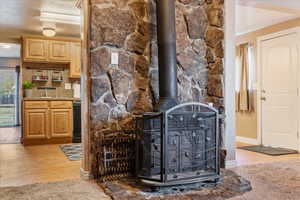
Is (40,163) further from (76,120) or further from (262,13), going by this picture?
(262,13)

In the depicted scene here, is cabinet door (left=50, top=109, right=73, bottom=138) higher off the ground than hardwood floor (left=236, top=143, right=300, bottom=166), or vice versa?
cabinet door (left=50, top=109, right=73, bottom=138)

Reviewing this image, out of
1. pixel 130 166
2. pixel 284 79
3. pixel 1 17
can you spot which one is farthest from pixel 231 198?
pixel 1 17

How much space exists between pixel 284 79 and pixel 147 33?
2990mm

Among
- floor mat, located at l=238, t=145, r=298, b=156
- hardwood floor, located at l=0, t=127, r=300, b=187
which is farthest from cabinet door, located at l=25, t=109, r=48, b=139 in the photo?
floor mat, located at l=238, t=145, r=298, b=156

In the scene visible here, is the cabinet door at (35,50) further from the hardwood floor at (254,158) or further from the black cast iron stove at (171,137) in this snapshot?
the hardwood floor at (254,158)

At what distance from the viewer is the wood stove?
2.56 metres

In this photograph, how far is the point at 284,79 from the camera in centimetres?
502

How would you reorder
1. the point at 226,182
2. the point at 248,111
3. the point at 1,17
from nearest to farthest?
the point at 226,182
the point at 1,17
the point at 248,111

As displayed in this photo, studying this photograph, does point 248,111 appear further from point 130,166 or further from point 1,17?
point 1,17

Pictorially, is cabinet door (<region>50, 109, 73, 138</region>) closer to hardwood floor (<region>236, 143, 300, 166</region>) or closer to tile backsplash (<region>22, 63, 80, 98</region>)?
tile backsplash (<region>22, 63, 80, 98</region>)

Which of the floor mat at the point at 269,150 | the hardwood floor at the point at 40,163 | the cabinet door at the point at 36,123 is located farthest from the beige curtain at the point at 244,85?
the cabinet door at the point at 36,123

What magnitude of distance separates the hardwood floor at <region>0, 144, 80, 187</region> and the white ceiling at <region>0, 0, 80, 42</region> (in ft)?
7.42

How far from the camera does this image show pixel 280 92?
200 inches

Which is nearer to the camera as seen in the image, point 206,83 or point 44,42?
point 206,83
